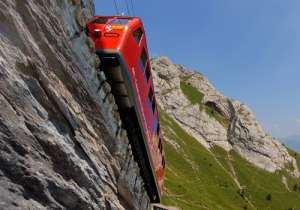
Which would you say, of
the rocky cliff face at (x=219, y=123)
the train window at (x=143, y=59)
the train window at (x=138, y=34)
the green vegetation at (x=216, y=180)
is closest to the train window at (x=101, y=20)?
the train window at (x=138, y=34)

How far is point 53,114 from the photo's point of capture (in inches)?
411

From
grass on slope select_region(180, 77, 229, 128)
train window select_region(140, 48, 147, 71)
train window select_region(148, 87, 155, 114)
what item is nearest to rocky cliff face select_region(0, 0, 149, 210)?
train window select_region(140, 48, 147, 71)

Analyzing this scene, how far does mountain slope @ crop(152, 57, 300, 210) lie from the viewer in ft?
359

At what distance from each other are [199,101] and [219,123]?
17452 millimetres

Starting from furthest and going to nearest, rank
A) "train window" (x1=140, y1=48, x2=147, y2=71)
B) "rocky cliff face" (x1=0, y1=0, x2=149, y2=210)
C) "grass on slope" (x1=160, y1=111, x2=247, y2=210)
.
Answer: "grass on slope" (x1=160, y1=111, x2=247, y2=210), "train window" (x1=140, y1=48, x2=147, y2=71), "rocky cliff face" (x1=0, y1=0, x2=149, y2=210)

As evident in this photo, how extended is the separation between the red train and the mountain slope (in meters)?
66.0

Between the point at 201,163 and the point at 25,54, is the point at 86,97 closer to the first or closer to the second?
the point at 25,54

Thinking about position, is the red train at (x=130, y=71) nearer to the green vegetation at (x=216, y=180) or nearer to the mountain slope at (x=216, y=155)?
the green vegetation at (x=216, y=180)

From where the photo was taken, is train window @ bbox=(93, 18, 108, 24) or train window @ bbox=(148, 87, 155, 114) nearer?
train window @ bbox=(93, 18, 108, 24)

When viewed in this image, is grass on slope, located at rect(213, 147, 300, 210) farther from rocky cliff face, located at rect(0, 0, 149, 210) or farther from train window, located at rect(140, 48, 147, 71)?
rocky cliff face, located at rect(0, 0, 149, 210)

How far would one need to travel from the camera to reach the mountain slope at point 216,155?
359ft

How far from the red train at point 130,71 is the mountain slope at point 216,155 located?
66.0m

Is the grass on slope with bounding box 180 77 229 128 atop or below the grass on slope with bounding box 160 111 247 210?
atop

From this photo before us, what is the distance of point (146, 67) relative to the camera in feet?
58.5
